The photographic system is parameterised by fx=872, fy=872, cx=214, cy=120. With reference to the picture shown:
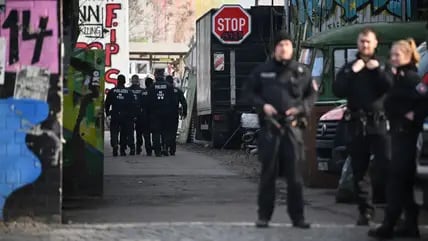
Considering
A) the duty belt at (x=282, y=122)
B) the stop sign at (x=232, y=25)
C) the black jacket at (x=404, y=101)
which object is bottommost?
the duty belt at (x=282, y=122)

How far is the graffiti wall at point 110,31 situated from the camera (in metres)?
30.0

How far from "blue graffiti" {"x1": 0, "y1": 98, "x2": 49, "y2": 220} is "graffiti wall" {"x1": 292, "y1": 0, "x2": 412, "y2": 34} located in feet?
35.0

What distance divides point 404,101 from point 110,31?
80.4 ft

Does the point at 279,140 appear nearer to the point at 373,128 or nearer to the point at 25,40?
the point at 373,128

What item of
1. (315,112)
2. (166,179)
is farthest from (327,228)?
(166,179)

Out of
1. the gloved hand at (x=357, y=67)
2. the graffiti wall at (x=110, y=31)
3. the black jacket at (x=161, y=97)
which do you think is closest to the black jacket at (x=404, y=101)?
the gloved hand at (x=357, y=67)

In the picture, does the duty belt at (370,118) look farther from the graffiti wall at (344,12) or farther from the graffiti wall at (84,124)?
the graffiti wall at (344,12)

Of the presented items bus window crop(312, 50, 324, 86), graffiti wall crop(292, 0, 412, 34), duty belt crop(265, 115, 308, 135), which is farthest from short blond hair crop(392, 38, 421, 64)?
graffiti wall crop(292, 0, 412, 34)

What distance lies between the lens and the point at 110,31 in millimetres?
31688

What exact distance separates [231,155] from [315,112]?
7775mm

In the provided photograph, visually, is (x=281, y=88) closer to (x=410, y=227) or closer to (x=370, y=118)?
(x=370, y=118)

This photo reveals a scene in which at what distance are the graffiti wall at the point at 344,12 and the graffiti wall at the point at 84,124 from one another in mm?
8451

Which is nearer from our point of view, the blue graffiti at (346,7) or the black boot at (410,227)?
the black boot at (410,227)

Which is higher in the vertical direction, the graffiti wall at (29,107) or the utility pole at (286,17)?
the utility pole at (286,17)
